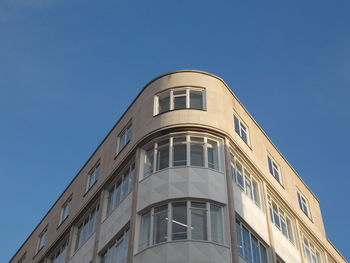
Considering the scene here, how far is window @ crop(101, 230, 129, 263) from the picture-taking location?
1120 inches

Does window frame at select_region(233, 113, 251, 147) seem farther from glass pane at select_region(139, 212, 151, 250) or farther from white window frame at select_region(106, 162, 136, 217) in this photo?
glass pane at select_region(139, 212, 151, 250)

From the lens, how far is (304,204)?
39.2 m

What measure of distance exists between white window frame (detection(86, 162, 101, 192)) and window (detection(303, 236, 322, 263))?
13.0 meters

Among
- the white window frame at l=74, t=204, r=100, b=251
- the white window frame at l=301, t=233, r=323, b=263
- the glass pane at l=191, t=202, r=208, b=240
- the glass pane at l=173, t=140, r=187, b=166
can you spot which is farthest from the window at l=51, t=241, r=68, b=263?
the white window frame at l=301, t=233, r=323, b=263

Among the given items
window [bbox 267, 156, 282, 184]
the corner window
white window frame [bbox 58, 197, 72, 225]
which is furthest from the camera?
the corner window

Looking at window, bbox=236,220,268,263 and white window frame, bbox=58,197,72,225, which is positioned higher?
white window frame, bbox=58,197,72,225

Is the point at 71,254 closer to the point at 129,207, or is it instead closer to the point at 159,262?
the point at 129,207

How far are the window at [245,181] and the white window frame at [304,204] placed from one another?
6.39m

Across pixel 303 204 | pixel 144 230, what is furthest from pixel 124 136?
pixel 303 204

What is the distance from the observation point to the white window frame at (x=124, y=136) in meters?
34.6

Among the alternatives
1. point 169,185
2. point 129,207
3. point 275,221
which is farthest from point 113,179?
point 275,221

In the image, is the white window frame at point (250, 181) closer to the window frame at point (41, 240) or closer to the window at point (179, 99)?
the window at point (179, 99)

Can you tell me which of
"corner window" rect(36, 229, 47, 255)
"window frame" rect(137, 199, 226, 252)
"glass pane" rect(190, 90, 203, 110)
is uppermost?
"glass pane" rect(190, 90, 203, 110)

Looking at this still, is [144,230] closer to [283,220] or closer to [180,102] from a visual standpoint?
[180,102]
